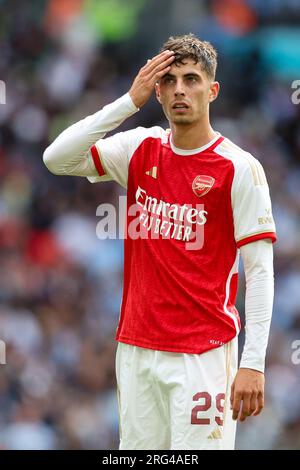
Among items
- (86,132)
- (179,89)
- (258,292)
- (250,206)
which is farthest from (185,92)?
(258,292)

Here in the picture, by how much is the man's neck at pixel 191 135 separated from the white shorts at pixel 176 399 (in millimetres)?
888

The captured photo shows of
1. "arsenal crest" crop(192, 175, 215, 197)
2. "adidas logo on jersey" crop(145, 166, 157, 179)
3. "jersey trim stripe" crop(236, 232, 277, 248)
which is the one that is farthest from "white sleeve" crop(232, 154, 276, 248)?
"adidas logo on jersey" crop(145, 166, 157, 179)

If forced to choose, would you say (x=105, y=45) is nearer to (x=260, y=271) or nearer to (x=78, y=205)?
(x=78, y=205)

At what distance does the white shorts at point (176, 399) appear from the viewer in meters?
4.85

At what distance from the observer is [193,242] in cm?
495

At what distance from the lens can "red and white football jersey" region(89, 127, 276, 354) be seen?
4.90 m

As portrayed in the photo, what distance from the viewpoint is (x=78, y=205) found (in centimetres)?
A: 1088

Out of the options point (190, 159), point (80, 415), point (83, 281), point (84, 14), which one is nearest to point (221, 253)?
point (190, 159)

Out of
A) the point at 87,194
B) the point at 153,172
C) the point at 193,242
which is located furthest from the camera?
the point at 87,194

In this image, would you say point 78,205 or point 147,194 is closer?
point 147,194

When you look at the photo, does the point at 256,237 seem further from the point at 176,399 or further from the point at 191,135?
the point at 176,399

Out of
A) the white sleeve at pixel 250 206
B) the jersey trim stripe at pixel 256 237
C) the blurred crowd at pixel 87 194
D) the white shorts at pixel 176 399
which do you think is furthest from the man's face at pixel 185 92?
the blurred crowd at pixel 87 194

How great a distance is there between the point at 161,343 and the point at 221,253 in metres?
0.47

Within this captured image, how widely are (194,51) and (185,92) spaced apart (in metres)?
0.20
